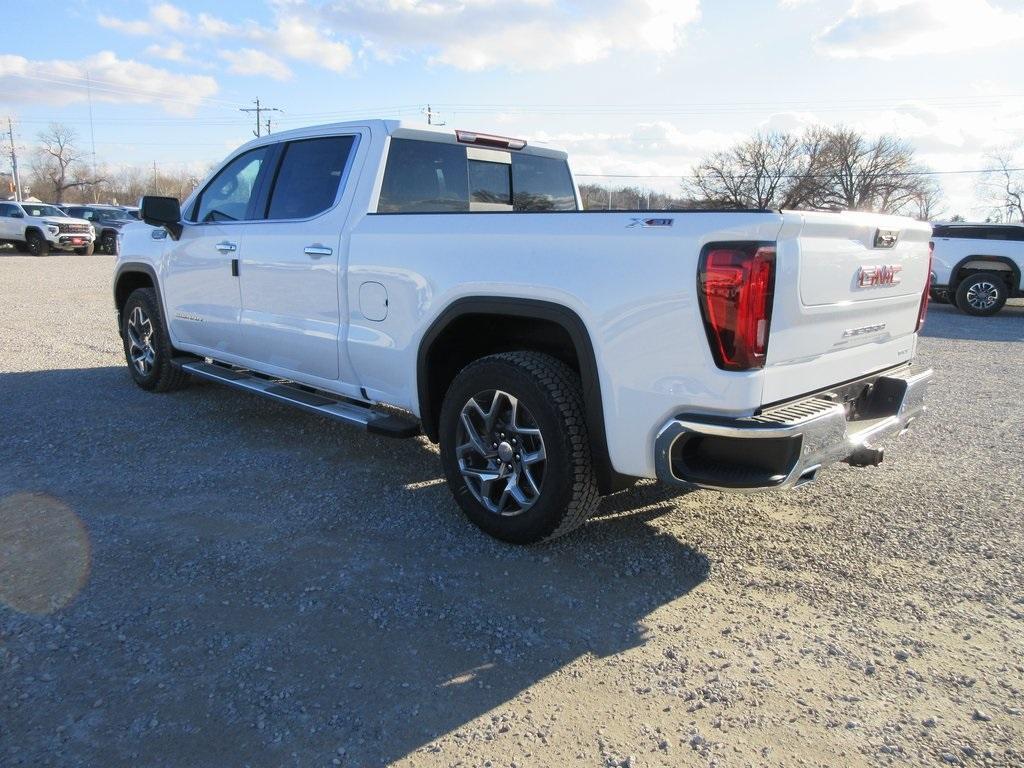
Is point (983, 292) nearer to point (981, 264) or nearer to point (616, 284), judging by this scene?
point (981, 264)

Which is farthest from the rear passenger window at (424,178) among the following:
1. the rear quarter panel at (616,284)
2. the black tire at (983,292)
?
the black tire at (983,292)

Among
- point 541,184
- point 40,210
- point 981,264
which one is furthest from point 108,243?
point 541,184

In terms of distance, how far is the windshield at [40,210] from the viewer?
26.2 m

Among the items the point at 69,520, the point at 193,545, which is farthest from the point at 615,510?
the point at 69,520

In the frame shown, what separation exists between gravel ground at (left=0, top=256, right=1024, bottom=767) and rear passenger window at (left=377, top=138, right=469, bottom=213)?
158 cm

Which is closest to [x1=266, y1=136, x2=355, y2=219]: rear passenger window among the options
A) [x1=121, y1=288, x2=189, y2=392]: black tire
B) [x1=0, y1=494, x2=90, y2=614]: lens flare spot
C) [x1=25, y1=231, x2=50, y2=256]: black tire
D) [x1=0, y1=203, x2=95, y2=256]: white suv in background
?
[x1=121, y1=288, x2=189, y2=392]: black tire

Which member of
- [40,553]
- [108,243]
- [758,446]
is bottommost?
[40,553]

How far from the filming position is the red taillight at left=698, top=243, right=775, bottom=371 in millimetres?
2709

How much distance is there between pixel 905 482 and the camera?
4.59 metres

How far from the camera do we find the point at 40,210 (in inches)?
1047

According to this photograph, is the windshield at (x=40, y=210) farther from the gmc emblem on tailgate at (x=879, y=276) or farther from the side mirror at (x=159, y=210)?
the gmc emblem on tailgate at (x=879, y=276)

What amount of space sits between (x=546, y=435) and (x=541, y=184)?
2.61 m

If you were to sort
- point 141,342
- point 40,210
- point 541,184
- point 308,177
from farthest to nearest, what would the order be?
1. point 40,210
2. point 141,342
3. point 541,184
4. point 308,177

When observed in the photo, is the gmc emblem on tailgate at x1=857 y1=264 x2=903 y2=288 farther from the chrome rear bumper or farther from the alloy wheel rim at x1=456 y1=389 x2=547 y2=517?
the alloy wheel rim at x1=456 y1=389 x2=547 y2=517
